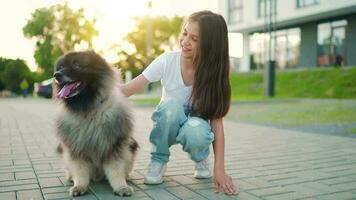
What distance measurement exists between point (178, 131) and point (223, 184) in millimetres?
638

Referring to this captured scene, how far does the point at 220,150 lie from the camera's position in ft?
10.9

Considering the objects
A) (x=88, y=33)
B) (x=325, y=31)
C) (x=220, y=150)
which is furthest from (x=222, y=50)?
(x=88, y=33)

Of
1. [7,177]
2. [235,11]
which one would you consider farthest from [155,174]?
[235,11]

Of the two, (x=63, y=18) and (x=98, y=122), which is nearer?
(x=98, y=122)

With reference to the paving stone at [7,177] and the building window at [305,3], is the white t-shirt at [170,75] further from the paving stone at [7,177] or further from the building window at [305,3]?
the building window at [305,3]

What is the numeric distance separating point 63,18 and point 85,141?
40162 mm

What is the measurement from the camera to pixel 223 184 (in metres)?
3.21

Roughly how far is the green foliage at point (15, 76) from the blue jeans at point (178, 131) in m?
40.2

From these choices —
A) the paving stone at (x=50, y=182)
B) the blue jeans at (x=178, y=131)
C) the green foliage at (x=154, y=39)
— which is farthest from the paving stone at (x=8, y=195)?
the green foliage at (x=154, y=39)

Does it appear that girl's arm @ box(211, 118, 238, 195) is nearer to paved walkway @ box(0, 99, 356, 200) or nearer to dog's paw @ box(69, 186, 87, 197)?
paved walkway @ box(0, 99, 356, 200)

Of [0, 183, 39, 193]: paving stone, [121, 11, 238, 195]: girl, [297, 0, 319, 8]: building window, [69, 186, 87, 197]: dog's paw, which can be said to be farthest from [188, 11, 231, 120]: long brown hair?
[297, 0, 319, 8]: building window

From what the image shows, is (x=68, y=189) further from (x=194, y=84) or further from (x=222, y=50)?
(x=222, y=50)

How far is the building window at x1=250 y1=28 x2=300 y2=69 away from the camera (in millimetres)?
26739

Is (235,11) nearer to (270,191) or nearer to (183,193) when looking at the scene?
(270,191)
